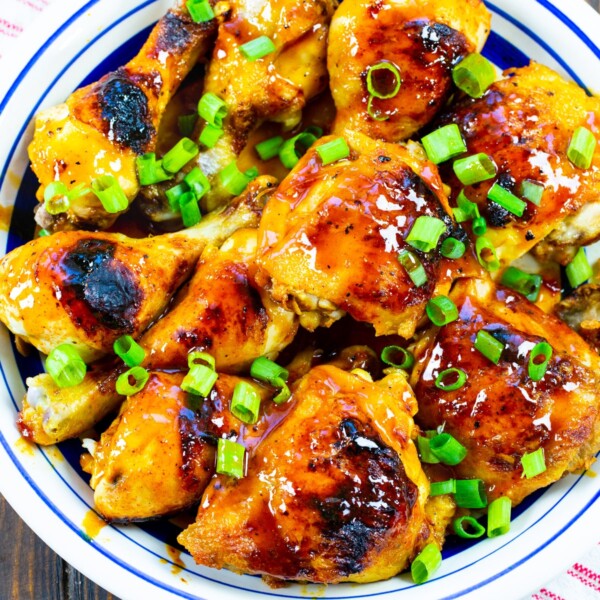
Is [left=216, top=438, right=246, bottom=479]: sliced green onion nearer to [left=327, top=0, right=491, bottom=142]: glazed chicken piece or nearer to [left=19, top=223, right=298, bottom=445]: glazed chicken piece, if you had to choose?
[left=19, top=223, right=298, bottom=445]: glazed chicken piece

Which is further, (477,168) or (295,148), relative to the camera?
(295,148)

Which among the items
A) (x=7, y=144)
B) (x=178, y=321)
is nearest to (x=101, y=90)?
(x=7, y=144)

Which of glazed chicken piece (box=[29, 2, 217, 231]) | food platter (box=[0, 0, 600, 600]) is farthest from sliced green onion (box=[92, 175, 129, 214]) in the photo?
food platter (box=[0, 0, 600, 600])

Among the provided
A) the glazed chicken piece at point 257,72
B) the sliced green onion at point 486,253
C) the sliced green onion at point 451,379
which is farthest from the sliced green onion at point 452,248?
the glazed chicken piece at point 257,72

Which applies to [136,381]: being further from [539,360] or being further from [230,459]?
[539,360]

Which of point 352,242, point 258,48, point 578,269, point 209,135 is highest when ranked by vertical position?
point 258,48

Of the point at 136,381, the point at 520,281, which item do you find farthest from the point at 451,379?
the point at 136,381

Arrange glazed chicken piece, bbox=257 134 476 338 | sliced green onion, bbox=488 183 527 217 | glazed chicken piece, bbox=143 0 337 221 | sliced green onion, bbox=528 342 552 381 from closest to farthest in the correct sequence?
glazed chicken piece, bbox=257 134 476 338, sliced green onion, bbox=528 342 552 381, sliced green onion, bbox=488 183 527 217, glazed chicken piece, bbox=143 0 337 221
